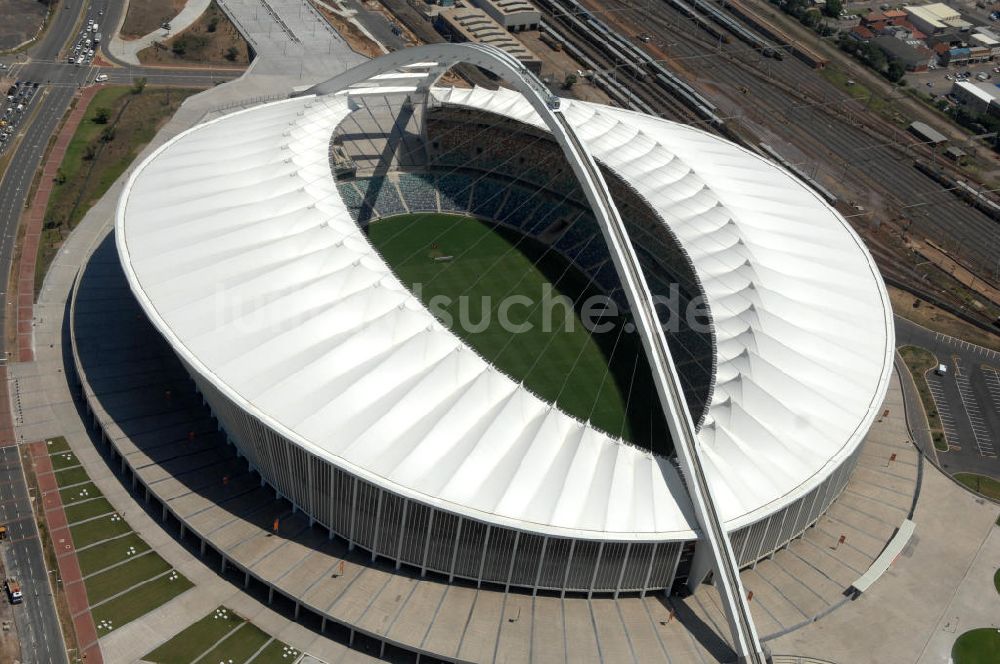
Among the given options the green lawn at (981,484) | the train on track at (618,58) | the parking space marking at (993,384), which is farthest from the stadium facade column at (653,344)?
the train on track at (618,58)

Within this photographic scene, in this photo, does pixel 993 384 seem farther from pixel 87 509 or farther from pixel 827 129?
pixel 87 509

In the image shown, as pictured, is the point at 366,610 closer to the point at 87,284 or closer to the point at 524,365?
the point at 524,365

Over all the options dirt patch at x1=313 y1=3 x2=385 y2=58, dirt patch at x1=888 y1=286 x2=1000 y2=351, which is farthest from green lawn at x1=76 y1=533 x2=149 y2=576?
dirt patch at x1=313 y1=3 x2=385 y2=58

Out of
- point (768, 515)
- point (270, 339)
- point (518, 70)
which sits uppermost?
point (518, 70)

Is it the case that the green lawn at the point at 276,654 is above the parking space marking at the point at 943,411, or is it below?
below

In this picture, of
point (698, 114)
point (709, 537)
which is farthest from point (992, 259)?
point (709, 537)

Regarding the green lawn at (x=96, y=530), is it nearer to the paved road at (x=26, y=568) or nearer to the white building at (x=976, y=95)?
the paved road at (x=26, y=568)

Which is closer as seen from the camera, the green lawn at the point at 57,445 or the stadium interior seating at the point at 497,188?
the green lawn at the point at 57,445

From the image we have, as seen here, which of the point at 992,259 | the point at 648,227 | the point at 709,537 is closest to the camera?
the point at 709,537
